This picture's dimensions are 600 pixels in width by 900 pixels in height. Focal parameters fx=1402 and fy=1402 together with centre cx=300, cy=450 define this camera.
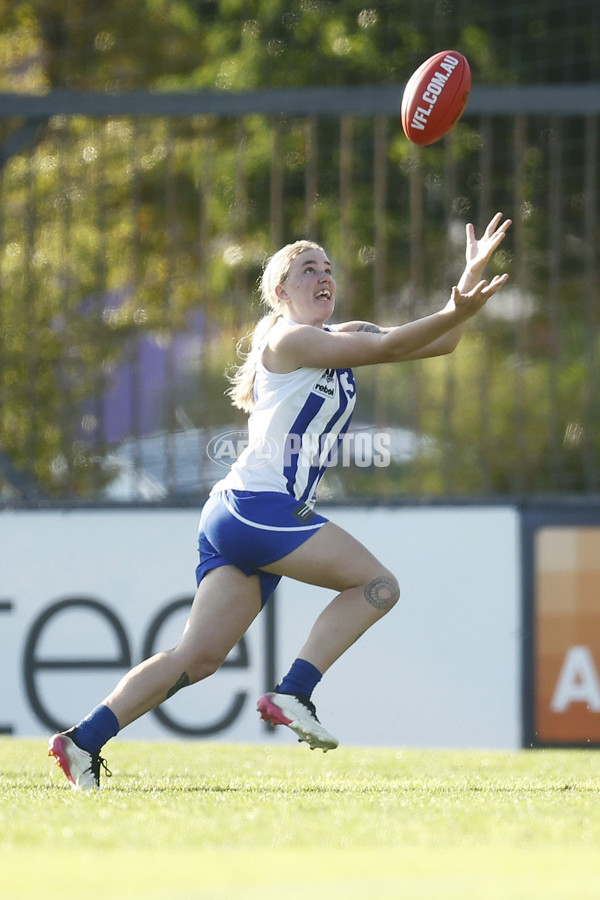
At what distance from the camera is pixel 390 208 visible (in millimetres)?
11031

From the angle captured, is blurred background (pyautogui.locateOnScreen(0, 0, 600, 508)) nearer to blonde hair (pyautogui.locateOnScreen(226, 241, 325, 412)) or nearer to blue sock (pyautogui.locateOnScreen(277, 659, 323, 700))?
blonde hair (pyautogui.locateOnScreen(226, 241, 325, 412))

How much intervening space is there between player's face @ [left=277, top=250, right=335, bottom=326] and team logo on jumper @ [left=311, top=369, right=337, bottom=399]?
0.19 metres

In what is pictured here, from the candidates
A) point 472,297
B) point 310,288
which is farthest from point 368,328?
point 472,297

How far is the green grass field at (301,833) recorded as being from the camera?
2.78 metres

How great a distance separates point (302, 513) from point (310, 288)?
762 mm

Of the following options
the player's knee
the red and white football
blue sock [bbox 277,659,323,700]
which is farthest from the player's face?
blue sock [bbox 277,659,323,700]

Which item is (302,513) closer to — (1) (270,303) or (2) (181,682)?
(2) (181,682)

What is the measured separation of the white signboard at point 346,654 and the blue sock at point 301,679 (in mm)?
1976

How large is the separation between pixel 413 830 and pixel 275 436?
1502 millimetres

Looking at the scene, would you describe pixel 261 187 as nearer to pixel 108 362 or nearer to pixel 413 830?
pixel 108 362

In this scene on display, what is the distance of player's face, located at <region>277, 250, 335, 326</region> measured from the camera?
4668mm

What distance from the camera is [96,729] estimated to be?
174 inches

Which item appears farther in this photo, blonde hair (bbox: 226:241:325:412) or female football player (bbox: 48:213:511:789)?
blonde hair (bbox: 226:241:325:412)

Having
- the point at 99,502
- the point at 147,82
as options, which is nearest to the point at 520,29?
the point at 147,82
